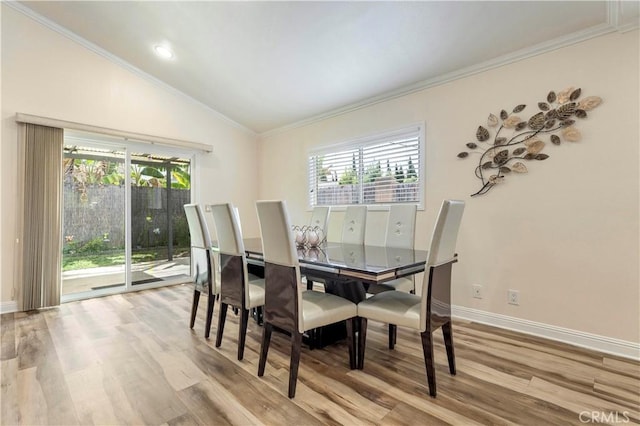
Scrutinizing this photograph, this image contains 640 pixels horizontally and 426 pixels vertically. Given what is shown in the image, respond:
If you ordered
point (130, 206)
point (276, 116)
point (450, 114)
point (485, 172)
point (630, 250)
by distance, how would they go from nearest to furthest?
1. point (630, 250)
2. point (485, 172)
3. point (450, 114)
4. point (130, 206)
5. point (276, 116)

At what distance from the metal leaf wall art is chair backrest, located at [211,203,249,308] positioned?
7.50 ft

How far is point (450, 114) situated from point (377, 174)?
107 cm

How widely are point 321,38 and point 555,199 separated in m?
2.53

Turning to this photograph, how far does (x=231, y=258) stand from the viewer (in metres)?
2.40

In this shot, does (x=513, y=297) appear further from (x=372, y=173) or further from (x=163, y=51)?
(x=163, y=51)

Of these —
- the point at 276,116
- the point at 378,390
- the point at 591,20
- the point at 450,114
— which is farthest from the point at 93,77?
the point at 591,20

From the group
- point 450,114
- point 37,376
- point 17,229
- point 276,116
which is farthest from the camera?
point 276,116

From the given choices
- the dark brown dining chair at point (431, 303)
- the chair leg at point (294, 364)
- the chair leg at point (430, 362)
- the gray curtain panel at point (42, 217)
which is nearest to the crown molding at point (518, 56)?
the dark brown dining chair at point (431, 303)

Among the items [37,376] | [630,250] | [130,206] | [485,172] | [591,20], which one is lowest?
[37,376]

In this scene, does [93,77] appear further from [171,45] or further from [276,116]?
[276,116]

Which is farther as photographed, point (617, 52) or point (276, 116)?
point (276, 116)

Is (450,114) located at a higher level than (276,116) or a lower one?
lower

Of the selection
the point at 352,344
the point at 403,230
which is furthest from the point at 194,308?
the point at 403,230

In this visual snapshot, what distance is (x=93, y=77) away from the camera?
3.94 metres
